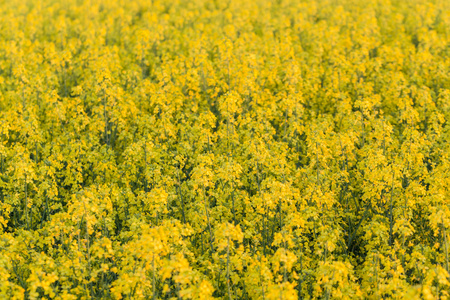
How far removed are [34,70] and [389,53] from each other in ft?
64.7

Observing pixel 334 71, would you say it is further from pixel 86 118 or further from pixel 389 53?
pixel 86 118

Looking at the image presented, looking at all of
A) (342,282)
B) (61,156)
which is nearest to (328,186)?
(342,282)

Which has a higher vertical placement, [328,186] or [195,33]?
[195,33]

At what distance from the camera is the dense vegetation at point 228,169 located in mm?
11305

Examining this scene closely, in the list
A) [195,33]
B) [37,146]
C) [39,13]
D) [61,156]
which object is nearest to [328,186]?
[61,156]

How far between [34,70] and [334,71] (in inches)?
626

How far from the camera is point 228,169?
44.4ft

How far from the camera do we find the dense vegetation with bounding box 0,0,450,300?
1130 centimetres

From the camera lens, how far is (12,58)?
72.9 ft

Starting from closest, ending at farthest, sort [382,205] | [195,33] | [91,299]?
[91,299]
[382,205]
[195,33]

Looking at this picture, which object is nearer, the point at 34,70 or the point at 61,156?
the point at 61,156

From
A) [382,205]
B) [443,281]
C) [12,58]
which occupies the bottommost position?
[382,205]

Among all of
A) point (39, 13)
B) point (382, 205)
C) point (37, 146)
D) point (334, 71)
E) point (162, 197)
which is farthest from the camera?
point (39, 13)

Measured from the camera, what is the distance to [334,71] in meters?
21.5
